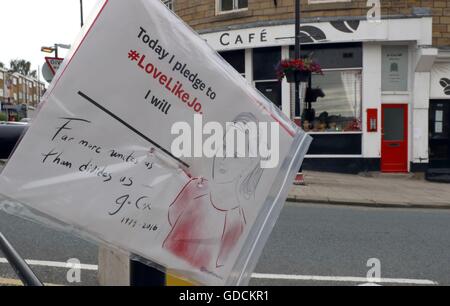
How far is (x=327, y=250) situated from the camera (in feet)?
17.0

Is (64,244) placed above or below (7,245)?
below

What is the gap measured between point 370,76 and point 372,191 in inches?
179

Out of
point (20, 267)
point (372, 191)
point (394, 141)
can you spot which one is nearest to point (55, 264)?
point (20, 267)

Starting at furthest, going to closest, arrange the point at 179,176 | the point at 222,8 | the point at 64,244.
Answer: the point at 222,8 < the point at 64,244 < the point at 179,176

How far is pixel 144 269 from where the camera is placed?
1467 millimetres

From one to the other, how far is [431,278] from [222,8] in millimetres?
13184

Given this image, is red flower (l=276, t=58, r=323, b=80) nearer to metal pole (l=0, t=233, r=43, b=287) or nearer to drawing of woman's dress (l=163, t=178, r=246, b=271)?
drawing of woman's dress (l=163, t=178, r=246, b=271)

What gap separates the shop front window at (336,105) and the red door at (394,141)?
3.05 feet

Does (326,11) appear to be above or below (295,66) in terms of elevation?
above

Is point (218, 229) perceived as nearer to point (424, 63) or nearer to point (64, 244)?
point (64, 244)

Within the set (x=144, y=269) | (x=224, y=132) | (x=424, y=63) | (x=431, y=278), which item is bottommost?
(x=431, y=278)

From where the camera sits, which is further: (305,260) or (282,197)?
(305,260)

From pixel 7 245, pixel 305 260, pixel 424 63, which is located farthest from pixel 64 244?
pixel 424 63

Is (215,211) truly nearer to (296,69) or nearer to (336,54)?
(296,69)
